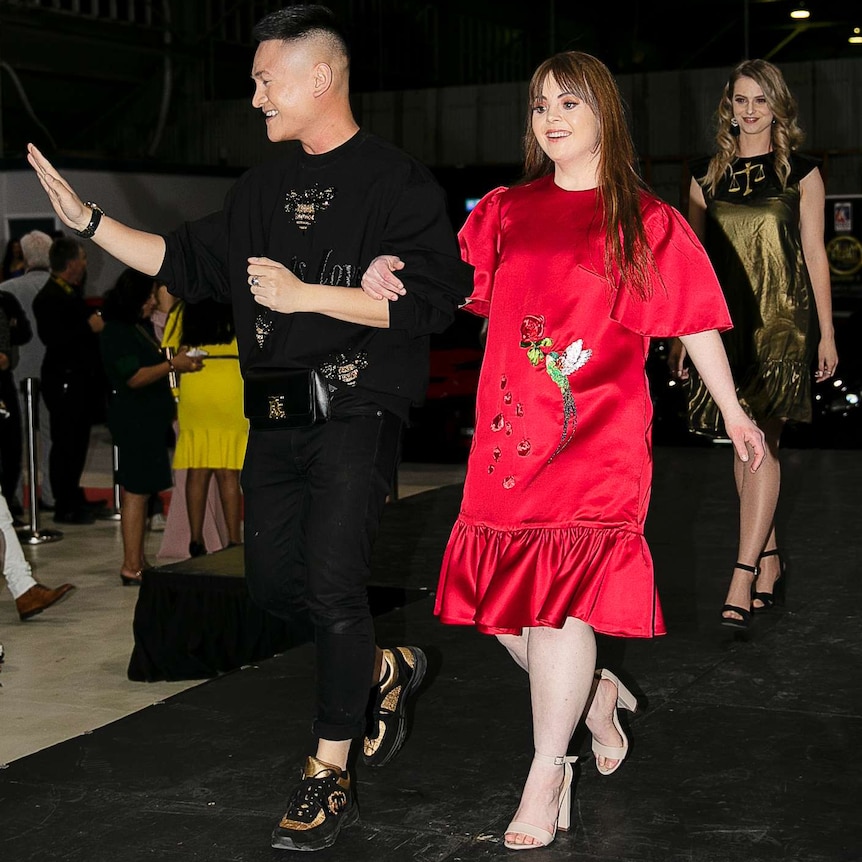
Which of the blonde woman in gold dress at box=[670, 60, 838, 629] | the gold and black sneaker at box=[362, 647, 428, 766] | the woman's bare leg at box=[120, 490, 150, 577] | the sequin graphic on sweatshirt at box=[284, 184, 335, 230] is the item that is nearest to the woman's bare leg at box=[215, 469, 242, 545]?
the woman's bare leg at box=[120, 490, 150, 577]

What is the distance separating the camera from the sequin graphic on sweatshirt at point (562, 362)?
244 centimetres

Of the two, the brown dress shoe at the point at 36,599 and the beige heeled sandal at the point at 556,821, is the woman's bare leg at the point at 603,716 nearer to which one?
the beige heeled sandal at the point at 556,821

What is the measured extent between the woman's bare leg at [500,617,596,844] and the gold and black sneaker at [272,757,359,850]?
294mm

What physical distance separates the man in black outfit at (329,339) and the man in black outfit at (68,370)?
4848mm

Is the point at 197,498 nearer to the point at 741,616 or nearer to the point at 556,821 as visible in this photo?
the point at 741,616

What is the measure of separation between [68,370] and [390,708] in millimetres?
5018

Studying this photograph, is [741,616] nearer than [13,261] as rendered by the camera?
Yes

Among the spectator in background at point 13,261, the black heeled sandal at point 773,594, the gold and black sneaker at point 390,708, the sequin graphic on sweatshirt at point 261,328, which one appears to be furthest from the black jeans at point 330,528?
the spectator in background at point 13,261

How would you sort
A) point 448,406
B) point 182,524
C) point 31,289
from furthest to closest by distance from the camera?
point 448,406, point 31,289, point 182,524

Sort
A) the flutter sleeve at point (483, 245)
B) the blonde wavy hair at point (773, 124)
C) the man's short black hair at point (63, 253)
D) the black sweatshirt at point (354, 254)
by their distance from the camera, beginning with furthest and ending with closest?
the man's short black hair at point (63, 253) < the blonde wavy hair at point (773, 124) < the flutter sleeve at point (483, 245) < the black sweatshirt at point (354, 254)

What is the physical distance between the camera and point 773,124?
3.83 meters

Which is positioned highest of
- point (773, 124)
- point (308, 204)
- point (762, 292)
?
point (773, 124)

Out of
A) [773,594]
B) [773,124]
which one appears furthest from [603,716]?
[773,124]

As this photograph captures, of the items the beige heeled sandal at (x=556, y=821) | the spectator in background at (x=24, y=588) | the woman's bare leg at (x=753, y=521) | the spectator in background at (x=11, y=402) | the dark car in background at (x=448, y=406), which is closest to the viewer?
the beige heeled sandal at (x=556, y=821)
